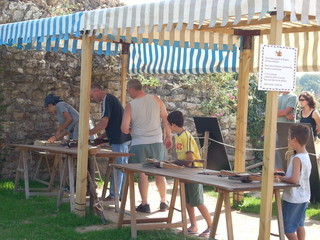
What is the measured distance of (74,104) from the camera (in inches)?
399

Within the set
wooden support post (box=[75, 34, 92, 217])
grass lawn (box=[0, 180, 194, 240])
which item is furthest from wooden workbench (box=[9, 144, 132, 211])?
grass lawn (box=[0, 180, 194, 240])

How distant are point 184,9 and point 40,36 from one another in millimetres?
2855

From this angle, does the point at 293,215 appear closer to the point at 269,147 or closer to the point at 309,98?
the point at 269,147

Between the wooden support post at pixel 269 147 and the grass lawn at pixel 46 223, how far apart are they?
5.17ft

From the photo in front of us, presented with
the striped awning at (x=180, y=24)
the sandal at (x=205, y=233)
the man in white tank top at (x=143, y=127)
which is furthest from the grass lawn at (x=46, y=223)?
the striped awning at (x=180, y=24)

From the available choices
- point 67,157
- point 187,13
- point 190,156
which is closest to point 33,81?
point 67,157

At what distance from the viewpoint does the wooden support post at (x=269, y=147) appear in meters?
4.52

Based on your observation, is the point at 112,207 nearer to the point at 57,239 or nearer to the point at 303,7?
the point at 57,239

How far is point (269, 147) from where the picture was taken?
457 centimetres

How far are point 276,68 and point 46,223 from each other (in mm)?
3459

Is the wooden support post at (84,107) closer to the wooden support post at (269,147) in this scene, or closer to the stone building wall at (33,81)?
the wooden support post at (269,147)

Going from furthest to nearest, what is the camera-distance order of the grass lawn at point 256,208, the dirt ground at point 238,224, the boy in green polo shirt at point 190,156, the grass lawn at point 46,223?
the grass lawn at point 256,208 < the dirt ground at point 238,224 < the boy in green polo shirt at point 190,156 < the grass lawn at point 46,223

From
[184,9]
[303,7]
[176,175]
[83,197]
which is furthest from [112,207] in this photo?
[303,7]

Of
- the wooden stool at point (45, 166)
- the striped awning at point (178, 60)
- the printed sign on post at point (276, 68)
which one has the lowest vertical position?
the wooden stool at point (45, 166)
